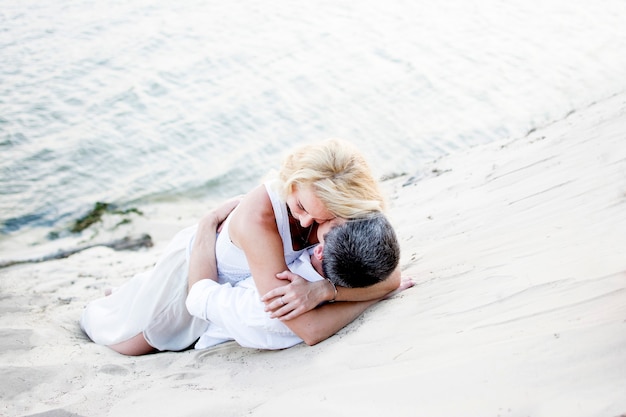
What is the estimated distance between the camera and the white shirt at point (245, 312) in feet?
10.7

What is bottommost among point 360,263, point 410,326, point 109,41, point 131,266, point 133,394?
point 131,266

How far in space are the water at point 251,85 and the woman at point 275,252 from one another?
4373mm

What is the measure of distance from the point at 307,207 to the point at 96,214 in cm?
553

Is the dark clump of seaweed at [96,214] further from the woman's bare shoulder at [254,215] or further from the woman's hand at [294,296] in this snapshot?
the woman's hand at [294,296]

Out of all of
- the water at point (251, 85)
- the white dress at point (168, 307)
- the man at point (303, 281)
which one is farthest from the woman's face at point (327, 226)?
the water at point (251, 85)

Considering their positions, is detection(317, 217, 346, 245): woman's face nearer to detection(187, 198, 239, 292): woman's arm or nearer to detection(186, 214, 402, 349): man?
detection(186, 214, 402, 349): man

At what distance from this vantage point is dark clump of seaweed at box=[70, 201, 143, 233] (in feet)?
24.9

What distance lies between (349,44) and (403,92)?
9.26ft

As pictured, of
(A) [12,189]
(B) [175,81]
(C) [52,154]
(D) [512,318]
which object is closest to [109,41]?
(B) [175,81]

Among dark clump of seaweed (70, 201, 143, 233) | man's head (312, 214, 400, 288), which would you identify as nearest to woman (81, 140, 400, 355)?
man's head (312, 214, 400, 288)

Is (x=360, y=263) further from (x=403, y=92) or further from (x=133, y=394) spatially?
(x=403, y=92)

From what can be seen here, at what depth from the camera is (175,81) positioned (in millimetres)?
11531

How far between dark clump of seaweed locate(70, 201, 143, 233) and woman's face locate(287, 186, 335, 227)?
16.5ft

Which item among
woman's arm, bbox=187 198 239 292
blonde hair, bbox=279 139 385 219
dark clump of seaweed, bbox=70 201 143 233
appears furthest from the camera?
dark clump of seaweed, bbox=70 201 143 233
